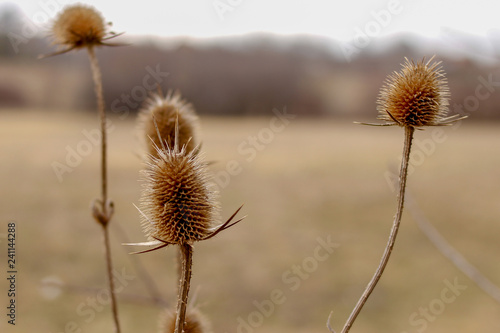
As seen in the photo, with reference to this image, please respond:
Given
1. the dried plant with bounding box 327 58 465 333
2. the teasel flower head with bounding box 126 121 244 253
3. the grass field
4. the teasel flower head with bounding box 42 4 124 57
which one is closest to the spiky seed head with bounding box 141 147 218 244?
the teasel flower head with bounding box 126 121 244 253

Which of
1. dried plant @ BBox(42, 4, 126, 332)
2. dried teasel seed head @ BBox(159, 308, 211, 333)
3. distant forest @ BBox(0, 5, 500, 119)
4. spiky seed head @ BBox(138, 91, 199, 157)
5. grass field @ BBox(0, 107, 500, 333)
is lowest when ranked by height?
grass field @ BBox(0, 107, 500, 333)

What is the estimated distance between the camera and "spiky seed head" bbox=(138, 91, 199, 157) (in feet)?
3.00

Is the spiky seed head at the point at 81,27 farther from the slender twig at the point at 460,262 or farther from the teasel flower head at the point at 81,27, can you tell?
the slender twig at the point at 460,262

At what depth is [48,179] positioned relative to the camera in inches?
359

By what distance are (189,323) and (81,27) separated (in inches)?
24.9

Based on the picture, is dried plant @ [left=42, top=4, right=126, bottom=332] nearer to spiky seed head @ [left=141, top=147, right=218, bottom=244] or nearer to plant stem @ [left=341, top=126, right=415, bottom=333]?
spiky seed head @ [left=141, top=147, right=218, bottom=244]

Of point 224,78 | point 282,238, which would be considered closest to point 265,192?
point 282,238

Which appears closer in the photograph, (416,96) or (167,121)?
(416,96)

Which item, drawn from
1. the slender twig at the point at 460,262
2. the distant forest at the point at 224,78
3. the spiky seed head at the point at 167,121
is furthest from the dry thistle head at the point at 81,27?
the distant forest at the point at 224,78

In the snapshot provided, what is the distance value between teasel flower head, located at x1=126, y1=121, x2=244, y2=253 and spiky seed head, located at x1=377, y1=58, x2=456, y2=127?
0.95 ft

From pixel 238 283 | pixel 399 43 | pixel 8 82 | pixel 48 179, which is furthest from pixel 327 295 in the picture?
pixel 8 82

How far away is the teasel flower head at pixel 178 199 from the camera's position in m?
0.67

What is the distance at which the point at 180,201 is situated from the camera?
70cm

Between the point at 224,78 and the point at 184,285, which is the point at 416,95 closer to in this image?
the point at 184,285
